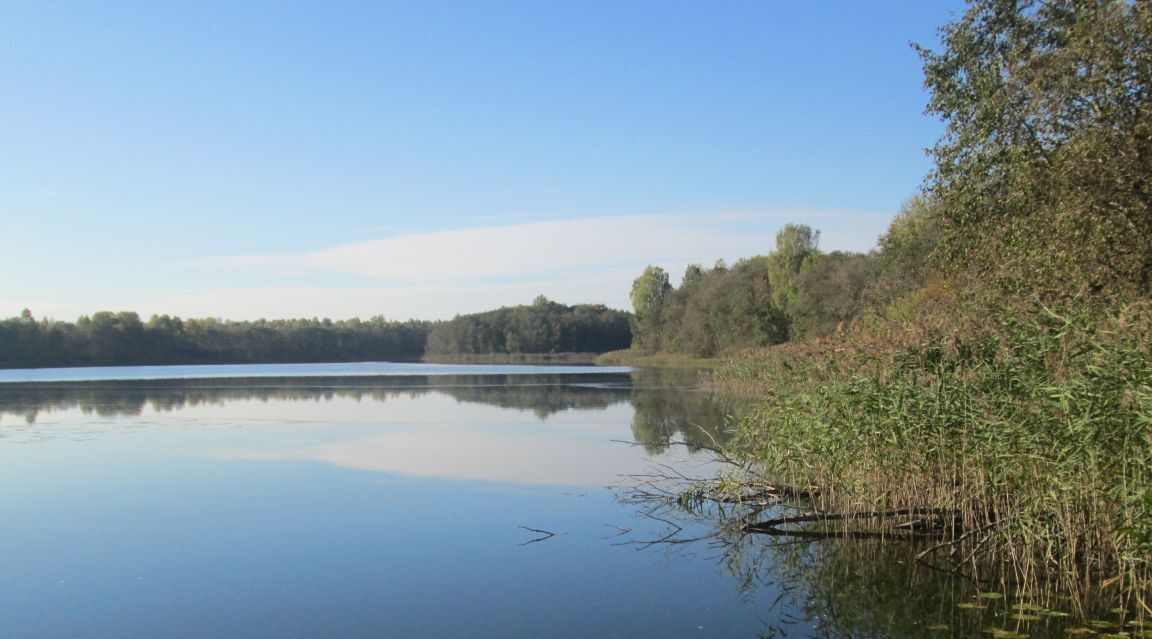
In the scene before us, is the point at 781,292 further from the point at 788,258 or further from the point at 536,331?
the point at 536,331

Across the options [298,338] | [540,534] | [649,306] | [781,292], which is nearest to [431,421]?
[540,534]

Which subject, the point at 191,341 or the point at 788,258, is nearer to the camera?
the point at 788,258

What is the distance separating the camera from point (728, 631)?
6367mm

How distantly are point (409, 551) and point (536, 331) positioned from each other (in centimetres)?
8530

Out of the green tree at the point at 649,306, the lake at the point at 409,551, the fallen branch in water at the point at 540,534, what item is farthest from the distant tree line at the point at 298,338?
the fallen branch in water at the point at 540,534

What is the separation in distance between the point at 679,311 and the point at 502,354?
32748mm

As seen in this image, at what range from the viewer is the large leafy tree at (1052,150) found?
9.89m

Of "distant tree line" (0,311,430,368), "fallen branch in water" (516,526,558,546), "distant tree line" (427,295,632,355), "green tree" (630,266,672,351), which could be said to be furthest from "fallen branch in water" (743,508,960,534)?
"distant tree line" (427,295,632,355)

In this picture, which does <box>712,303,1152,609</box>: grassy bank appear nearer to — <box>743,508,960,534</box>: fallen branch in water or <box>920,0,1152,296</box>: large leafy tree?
<box>743,508,960,534</box>: fallen branch in water

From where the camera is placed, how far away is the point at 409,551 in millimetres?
8617

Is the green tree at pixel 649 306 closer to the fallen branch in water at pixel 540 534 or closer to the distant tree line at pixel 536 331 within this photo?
the distant tree line at pixel 536 331

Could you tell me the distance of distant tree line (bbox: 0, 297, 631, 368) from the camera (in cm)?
7106

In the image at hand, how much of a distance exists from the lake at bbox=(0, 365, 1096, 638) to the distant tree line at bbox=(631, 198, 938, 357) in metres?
18.5

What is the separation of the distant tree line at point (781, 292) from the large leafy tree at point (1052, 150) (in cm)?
1382
